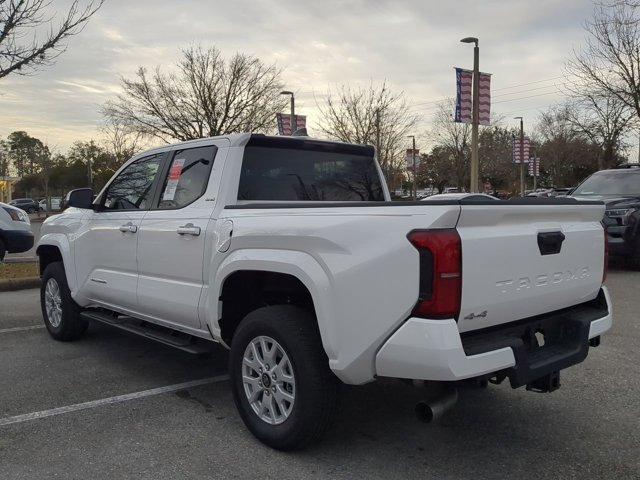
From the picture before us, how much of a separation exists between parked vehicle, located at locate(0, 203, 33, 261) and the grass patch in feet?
1.83

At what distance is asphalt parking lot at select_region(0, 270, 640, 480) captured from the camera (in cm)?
309

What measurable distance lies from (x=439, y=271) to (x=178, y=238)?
6.89ft

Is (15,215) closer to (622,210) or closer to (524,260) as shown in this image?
(524,260)

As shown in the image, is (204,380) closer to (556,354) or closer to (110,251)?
(110,251)

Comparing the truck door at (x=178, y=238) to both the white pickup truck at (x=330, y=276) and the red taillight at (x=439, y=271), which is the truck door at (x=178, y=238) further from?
the red taillight at (x=439, y=271)

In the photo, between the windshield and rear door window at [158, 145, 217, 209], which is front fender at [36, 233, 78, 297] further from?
the windshield

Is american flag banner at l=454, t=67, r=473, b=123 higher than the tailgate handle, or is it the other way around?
american flag banner at l=454, t=67, r=473, b=123

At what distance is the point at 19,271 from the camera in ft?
32.1

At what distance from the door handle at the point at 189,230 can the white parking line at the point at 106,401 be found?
128cm

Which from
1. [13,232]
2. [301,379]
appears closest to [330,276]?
[301,379]

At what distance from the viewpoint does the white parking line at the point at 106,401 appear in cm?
378

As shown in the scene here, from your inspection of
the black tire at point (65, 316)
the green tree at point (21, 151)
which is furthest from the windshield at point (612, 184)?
the green tree at point (21, 151)

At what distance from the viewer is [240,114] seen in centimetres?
3125

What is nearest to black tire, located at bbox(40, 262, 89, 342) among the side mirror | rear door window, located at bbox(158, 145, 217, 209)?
the side mirror
